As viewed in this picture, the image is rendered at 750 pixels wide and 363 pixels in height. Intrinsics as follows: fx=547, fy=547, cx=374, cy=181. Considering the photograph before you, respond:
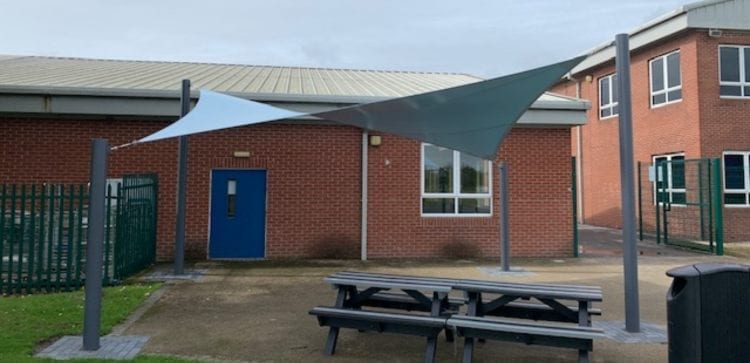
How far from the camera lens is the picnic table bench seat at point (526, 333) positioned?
4527 millimetres

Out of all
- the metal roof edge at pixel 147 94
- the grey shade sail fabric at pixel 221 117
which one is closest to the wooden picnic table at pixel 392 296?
the grey shade sail fabric at pixel 221 117

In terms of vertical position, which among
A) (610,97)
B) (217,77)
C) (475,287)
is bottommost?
(475,287)

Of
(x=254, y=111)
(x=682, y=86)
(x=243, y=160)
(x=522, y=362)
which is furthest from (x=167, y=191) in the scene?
(x=682, y=86)

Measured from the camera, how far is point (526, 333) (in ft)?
15.0

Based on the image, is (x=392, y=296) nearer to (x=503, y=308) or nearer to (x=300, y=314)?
(x=503, y=308)

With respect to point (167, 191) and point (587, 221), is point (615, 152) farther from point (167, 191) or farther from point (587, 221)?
point (167, 191)

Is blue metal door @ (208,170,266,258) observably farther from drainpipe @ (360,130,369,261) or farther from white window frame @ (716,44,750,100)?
white window frame @ (716,44,750,100)

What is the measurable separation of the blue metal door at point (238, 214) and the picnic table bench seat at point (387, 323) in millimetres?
6506

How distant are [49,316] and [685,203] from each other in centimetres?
1489

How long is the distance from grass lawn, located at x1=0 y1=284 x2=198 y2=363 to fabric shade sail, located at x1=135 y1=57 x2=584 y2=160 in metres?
2.29

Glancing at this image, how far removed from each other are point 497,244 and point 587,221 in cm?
1136

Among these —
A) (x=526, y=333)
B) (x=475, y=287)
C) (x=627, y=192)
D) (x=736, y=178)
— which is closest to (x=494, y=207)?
(x=627, y=192)

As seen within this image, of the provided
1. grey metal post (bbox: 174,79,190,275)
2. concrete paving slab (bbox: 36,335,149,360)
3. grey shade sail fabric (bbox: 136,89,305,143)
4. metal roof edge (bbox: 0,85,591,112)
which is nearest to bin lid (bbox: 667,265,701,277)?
grey shade sail fabric (bbox: 136,89,305,143)

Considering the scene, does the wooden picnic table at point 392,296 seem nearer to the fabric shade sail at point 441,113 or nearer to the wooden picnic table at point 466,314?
the wooden picnic table at point 466,314
